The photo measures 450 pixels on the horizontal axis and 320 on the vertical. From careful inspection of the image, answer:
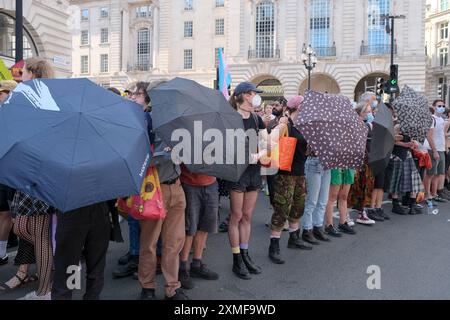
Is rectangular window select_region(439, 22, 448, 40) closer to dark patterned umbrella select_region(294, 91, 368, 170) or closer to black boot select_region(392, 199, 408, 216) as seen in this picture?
black boot select_region(392, 199, 408, 216)

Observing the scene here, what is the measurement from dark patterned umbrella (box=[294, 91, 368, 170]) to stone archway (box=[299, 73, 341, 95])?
38305 millimetres

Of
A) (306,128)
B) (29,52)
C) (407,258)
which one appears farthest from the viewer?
(29,52)

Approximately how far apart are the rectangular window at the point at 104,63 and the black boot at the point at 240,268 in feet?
163

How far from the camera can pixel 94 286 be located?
11.6 ft

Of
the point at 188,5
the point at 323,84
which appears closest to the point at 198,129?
the point at 323,84

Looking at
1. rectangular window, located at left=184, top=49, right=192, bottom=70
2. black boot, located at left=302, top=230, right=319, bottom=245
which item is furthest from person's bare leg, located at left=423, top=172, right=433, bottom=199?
rectangular window, located at left=184, top=49, right=192, bottom=70

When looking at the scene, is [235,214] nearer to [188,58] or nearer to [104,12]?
[188,58]

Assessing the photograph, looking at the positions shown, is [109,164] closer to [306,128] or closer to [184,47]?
[306,128]

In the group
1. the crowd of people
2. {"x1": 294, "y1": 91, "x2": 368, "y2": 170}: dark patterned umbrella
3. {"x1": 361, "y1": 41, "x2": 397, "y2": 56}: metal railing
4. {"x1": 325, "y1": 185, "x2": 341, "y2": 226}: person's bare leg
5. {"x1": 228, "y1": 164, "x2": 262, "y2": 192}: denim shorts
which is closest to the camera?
the crowd of people

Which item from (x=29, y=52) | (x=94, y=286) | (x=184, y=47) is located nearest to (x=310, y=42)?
(x=184, y=47)

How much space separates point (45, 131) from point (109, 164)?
475 mm

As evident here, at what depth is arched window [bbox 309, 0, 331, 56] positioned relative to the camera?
40.6 m

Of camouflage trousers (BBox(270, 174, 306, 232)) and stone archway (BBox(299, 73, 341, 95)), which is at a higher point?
stone archway (BBox(299, 73, 341, 95))

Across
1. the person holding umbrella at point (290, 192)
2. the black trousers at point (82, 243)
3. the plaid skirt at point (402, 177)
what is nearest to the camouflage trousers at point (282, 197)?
the person holding umbrella at point (290, 192)
